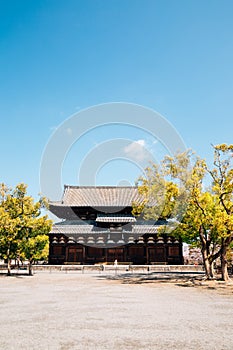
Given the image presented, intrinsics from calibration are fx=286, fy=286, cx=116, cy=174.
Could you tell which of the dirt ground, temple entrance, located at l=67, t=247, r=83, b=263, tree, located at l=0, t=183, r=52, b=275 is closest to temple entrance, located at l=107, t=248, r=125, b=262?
temple entrance, located at l=67, t=247, r=83, b=263

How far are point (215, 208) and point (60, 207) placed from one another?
2643 cm

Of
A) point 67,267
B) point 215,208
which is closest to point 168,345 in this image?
point 215,208

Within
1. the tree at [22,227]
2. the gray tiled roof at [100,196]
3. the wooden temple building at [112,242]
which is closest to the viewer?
the tree at [22,227]

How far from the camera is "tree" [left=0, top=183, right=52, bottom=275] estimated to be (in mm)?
28234

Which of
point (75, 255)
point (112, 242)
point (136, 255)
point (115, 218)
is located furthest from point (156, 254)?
point (75, 255)

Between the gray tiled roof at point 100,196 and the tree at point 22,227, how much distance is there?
13589 mm

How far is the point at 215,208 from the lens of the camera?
852 inches

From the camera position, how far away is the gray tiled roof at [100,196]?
1693 inches

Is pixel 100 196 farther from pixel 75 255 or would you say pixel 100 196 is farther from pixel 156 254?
pixel 156 254

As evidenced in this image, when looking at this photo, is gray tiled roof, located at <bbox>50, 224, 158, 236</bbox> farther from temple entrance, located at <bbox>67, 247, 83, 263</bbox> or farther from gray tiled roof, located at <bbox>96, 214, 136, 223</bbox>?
temple entrance, located at <bbox>67, 247, 83, 263</bbox>

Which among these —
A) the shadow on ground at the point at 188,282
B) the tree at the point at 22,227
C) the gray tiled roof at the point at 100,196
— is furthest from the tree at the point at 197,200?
the gray tiled roof at the point at 100,196

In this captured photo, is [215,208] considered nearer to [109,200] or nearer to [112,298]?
[112,298]

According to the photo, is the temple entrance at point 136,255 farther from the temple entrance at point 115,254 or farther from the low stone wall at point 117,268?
the low stone wall at point 117,268

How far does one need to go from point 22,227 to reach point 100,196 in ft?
60.4
